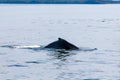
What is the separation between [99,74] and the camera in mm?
25359

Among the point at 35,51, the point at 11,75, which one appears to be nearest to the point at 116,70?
the point at 11,75

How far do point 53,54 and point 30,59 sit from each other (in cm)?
281

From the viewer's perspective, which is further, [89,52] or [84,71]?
[89,52]

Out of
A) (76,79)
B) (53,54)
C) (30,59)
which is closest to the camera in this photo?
(76,79)

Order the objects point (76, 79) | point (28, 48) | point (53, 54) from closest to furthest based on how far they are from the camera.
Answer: point (76, 79), point (53, 54), point (28, 48)

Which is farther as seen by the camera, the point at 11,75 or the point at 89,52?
the point at 89,52

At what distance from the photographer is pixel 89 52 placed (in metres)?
35.0

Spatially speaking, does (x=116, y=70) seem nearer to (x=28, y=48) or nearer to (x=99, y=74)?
(x=99, y=74)

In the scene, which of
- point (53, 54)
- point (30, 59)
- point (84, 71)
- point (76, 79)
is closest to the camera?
point (76, 79)

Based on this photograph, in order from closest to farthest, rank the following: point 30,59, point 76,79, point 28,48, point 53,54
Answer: point 76,79, point 30,59, point 53,54, point 28,48

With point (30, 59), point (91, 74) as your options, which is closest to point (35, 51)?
point (30, 59)

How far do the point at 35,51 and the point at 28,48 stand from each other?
2.33 meters

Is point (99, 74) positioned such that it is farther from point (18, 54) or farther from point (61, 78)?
point (18, 54)

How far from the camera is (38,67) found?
90.2 feet
